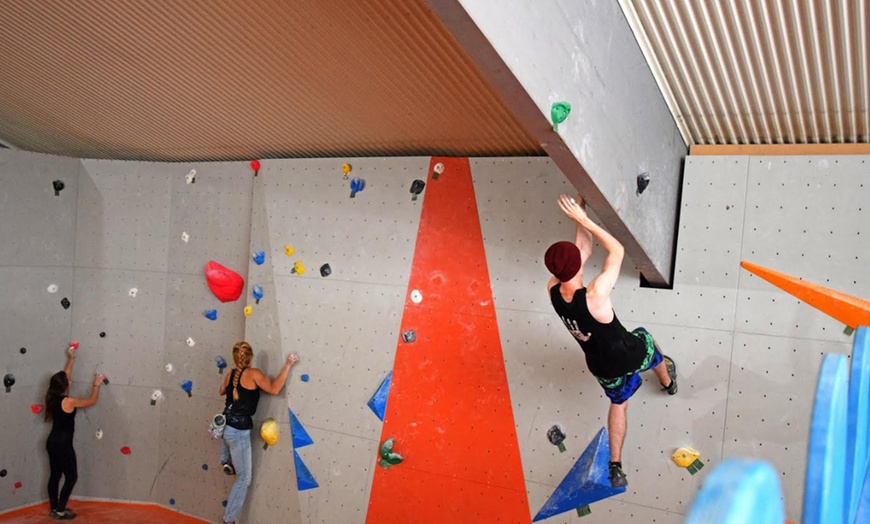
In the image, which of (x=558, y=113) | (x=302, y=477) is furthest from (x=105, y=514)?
(x=558, y=113)

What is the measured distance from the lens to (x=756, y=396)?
3418mm

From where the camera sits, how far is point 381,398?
15.0ft

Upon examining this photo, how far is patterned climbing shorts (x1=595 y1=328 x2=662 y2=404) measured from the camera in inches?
133

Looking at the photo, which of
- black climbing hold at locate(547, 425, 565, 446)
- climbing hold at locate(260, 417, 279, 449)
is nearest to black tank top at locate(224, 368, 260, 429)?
climbing hold at locate(260, 417, 279, 449)

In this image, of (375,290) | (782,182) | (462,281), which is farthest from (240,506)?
(782,182)

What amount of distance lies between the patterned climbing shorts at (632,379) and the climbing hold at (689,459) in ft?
1.31

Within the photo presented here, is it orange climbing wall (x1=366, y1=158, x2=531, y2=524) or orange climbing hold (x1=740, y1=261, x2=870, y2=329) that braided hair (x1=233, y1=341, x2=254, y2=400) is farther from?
orange climbing hold (x1=740, y1=261, x2=870, y2=329)

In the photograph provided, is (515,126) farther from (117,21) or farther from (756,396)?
(117,21)

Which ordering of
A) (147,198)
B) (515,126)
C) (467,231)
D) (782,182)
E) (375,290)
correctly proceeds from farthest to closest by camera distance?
(147,198)
(375,290)
(467,231)
(515,126)
(782,182)

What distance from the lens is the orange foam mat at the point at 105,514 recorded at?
5508 millimetres

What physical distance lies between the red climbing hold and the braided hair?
0.62 metres

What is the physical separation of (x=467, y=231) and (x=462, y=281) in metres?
0.30

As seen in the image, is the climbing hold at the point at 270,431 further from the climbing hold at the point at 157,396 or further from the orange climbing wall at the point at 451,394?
the climbing hold at the point at 157,396

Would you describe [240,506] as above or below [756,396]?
below
